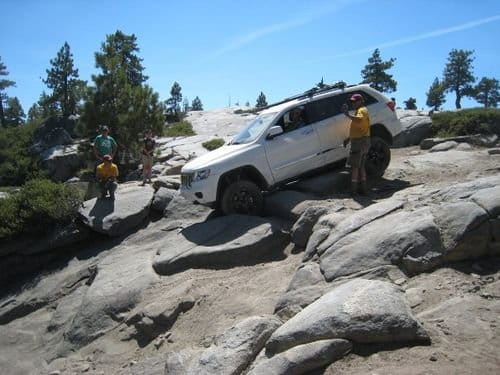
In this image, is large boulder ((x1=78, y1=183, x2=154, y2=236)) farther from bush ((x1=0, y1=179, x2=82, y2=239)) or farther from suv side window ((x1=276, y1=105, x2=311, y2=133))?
suv side window ((x1=276, y1=105, x2=311, y2=133))

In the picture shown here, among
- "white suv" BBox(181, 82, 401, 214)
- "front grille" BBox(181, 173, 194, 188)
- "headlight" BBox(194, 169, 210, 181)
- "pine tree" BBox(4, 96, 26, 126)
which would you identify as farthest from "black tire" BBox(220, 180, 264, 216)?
"pine tree" BBox(4, 96, 26, 126)

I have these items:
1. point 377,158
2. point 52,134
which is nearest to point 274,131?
point 377,158

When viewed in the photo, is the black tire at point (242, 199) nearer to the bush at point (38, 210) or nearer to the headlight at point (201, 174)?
the headlight at point (201, 174)

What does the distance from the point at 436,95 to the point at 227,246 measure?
4456cm

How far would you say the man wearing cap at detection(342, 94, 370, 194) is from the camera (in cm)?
944

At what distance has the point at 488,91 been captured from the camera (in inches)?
2002

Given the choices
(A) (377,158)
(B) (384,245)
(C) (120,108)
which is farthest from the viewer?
(C) (120,108)

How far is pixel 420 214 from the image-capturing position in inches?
264

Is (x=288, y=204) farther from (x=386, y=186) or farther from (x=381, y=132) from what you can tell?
(x=381, y=132)

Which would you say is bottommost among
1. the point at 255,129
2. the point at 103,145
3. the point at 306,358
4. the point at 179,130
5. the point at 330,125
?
the point at 306,358

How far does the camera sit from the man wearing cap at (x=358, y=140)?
9.44 meters

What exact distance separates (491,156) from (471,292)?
25.9 feet

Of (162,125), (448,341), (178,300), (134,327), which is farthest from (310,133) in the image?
(162,125)

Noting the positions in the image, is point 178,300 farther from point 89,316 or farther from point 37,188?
point 37,188
